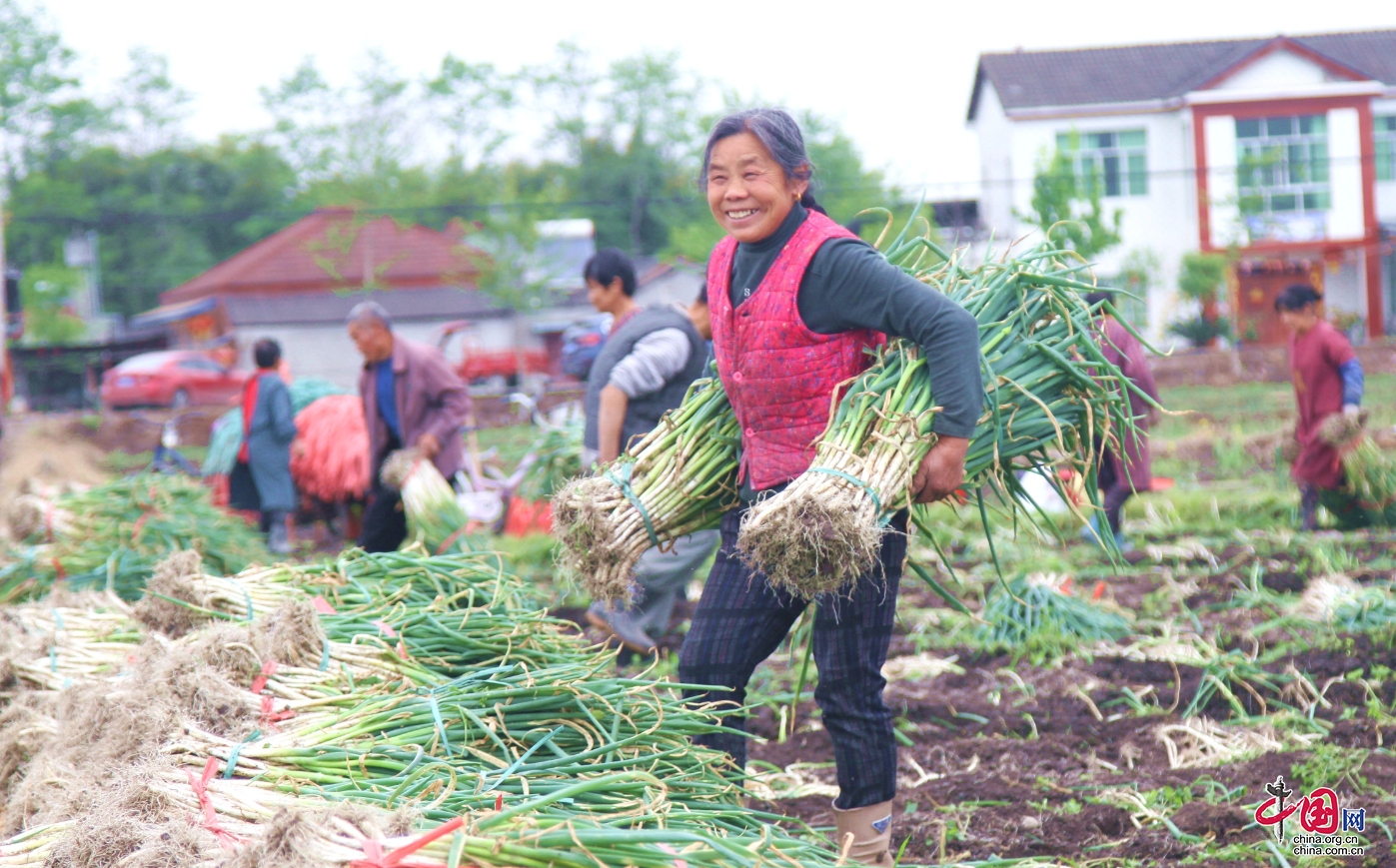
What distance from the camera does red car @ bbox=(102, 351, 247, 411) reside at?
2258 cm

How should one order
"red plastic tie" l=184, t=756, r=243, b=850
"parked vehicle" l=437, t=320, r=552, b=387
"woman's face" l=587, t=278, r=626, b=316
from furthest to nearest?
"parked vehicle" l=437, t=320, r=552, b=387
"woman's face" l=587, t=278, r=626, b=316
"red plastic tie" l=184, t=756, r=243, b=850

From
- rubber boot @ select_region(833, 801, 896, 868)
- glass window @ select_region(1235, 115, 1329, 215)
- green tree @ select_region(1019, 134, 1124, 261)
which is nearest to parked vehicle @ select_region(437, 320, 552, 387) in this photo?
green tree @ select_region(1019, 134, 1124, 261)

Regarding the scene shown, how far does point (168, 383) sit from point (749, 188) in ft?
74.5

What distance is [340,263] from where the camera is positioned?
3309 cm

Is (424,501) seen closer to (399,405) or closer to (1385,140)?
(399,405)

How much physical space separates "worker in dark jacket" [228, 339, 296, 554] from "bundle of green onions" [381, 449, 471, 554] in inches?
105

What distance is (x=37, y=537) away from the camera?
5.40 m

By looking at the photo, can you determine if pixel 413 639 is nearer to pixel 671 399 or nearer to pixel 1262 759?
pixel 671 399

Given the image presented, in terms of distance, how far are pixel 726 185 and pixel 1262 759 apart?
232cm

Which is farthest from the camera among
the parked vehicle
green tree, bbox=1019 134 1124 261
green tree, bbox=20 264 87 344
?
green tree, bbox=20 264 87 344

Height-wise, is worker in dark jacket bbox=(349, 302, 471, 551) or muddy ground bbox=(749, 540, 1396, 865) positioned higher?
worker in dark jacket bbox=(349, 302, 471, 551)

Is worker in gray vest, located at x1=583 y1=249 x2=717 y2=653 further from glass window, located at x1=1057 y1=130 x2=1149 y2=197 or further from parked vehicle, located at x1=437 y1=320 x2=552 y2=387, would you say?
glass window, located at x1=1057 y1=130 x2=1149 y2=197

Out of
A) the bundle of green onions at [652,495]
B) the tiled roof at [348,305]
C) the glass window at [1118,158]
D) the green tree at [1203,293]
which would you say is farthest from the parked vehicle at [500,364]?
the bundle of green onions at [652,495]

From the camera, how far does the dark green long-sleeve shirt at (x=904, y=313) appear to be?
8.21 ft
